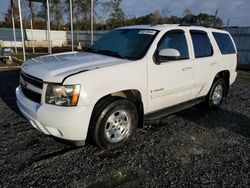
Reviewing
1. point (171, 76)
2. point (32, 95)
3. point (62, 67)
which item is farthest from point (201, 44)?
point (32, 95)

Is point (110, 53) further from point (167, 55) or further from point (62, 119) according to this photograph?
point (62, 119)

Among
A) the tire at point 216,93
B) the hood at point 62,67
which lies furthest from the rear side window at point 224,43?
the hood at point 62,67

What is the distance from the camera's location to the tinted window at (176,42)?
385cm

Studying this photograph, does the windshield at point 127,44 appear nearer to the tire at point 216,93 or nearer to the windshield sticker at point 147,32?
the windshield sticker at point 147,32

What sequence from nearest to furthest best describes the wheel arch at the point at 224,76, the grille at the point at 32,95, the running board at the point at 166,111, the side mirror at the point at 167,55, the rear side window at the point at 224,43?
1. the grille at the point at 32,95
2. the side mirror at the point at 167,55
3. the running board at the point at 166,111
4. the rear side window at the point at 224,43
5. the wheel arch at the point at 224,76

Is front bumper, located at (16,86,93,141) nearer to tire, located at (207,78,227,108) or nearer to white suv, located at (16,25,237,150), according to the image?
white suv, located at (16,25,237,150)

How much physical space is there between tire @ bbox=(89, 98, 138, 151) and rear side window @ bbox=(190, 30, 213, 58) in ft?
6.36

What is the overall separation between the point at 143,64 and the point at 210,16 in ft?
55.9

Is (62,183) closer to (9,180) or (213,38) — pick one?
(9,180)

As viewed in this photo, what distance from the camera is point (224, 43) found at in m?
5.40

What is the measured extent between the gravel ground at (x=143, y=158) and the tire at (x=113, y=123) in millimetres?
179

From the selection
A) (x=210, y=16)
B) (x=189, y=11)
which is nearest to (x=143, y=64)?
(x=210, y=16)

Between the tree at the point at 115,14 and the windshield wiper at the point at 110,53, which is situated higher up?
the tree at the point at 115,14

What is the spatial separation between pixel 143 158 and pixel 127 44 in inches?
76.5
